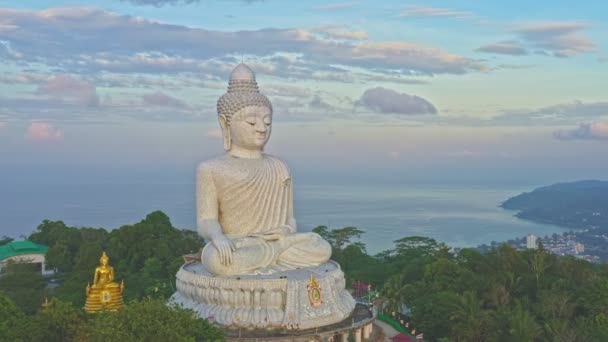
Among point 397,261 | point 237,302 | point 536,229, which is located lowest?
point 536,229

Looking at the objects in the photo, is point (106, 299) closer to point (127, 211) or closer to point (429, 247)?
point (429, 247)

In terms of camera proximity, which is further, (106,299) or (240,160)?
(240,160)

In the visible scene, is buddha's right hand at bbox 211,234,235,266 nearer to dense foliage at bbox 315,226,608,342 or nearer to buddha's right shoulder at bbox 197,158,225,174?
buddha's right shoulder at bbox 197,158,225,174

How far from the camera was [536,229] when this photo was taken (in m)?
91.0

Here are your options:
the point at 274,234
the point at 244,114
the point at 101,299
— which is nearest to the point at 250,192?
the point at 274,234

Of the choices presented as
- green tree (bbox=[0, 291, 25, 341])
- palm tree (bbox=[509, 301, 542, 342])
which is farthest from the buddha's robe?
palm tree (bbox=[509, 301, 542, 342])

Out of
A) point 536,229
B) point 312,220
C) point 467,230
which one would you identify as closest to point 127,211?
point 312,220

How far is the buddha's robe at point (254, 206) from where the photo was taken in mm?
16858

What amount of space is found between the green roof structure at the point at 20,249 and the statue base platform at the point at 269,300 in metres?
20.2

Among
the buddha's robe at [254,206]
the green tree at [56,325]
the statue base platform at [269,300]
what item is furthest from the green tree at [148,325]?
the buddha's robe at [254,206]

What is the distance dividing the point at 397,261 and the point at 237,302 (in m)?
15.0

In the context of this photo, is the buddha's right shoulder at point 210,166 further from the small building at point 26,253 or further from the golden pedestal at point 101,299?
the small building at point 26,253

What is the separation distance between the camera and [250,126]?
58.3 ft

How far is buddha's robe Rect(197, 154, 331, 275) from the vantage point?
16858mm
